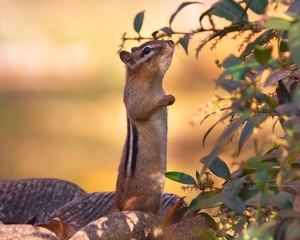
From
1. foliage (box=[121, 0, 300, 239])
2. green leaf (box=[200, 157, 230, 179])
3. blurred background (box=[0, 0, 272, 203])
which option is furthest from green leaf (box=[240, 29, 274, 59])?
blurred background (box=[0, 0, 272, 203])

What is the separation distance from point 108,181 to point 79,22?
1656 millimetres

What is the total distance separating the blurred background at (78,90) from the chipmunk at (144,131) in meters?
1.16

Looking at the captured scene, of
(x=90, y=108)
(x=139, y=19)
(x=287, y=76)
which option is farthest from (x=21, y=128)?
(x=287, y=76)

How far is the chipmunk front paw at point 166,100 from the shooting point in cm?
183

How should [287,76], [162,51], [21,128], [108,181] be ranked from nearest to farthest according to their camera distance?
1. [287,76]
2. [162,51]
3. [108,181]
4. [21,128]

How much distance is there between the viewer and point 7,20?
4.73 meters

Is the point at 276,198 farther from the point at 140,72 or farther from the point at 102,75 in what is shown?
the point at 102,75

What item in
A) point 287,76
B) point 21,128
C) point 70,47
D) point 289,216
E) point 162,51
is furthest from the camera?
point 70,47

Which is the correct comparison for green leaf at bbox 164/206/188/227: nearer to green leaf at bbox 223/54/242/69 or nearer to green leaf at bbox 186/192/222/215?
green leaf at bbox 186/192/222/215

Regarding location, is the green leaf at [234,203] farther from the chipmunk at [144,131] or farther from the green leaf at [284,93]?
the chipmunk at [144,131]

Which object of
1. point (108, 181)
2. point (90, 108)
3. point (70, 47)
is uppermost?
point (70, 47)

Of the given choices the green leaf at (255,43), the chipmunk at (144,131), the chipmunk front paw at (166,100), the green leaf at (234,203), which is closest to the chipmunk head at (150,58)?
the chipmunk at (144,131)

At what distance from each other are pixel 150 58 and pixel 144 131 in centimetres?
26

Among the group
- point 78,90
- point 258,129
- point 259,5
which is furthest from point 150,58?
point 78,90
